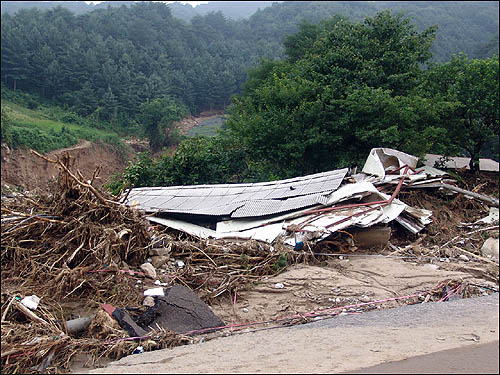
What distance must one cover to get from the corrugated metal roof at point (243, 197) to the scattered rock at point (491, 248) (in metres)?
2.89

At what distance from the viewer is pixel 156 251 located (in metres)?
6.95

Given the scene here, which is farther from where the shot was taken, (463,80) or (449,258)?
(463,80)

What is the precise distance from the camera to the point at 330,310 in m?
5.81

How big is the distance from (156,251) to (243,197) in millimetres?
2935

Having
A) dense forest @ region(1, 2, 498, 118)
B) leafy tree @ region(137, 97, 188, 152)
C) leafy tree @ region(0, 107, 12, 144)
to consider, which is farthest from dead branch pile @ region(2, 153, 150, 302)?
dense forest @ region(1, 2, 498, 118)

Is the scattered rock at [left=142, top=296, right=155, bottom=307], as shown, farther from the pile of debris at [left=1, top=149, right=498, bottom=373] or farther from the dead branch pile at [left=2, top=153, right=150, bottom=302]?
the dead branch pile at [left=2, top=153, right=150, bottom=302]

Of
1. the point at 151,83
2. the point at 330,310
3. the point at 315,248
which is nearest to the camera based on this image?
the point at 330,310

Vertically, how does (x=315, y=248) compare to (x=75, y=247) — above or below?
below

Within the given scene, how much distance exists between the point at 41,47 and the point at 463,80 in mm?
37356

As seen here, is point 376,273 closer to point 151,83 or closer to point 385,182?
point 385,182

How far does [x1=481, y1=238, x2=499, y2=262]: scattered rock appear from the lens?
321 inches

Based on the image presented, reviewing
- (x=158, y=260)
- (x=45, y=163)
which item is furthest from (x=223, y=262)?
(x=45, y=163)

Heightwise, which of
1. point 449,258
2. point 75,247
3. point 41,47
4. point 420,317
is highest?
point 41,47

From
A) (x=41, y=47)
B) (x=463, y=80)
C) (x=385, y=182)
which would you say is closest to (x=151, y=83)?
(x=41, y=47)
